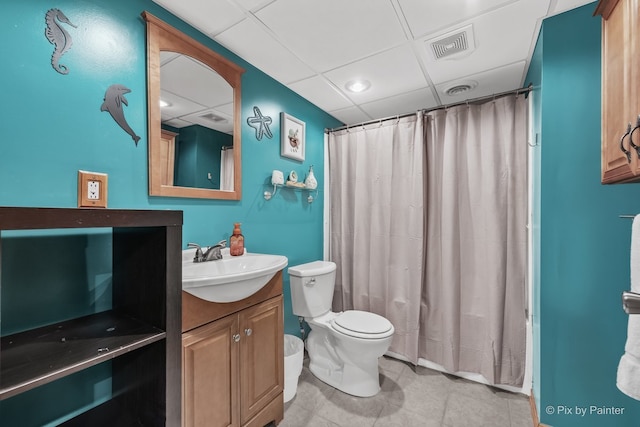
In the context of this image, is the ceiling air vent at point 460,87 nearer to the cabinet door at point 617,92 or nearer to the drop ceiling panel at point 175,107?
the cabinet door at point 617,92

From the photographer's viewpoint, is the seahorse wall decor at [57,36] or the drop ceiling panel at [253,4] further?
the drop ceiling panel at [253,4]

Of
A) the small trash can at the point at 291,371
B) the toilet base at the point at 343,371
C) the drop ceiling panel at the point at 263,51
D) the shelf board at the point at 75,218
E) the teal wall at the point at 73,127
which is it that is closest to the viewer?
the shelf board at the point at 75,218

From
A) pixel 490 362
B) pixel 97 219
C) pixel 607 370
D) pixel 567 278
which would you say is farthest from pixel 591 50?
pixel 97 219

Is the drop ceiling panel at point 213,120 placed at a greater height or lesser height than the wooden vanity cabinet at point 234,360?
greater

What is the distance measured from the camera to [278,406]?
1.53 meters

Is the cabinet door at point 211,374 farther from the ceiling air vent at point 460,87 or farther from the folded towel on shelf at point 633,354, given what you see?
the ceiling air vent at point 460,87

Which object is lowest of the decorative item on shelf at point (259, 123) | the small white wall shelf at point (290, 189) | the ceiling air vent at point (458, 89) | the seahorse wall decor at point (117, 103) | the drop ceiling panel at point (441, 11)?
the small white wall shelf at point (290, 189)

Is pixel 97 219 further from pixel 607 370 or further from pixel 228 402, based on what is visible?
pixel 607 370

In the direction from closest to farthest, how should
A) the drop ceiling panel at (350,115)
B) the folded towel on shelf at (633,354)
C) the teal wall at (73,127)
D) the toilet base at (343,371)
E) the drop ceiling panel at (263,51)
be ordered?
the folded towel on shelf at (633,354) → the teal wall at (73,127) → the drop ceiling panel at (263,51) → the toilet base at (343,371) → the drop ceiling panel at (350,115)

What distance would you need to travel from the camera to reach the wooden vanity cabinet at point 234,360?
108 cm

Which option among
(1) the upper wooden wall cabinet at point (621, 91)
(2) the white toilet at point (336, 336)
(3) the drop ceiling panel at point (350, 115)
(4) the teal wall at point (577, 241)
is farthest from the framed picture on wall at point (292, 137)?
(1) the upper wooden wall cabinet at point (621, 91)

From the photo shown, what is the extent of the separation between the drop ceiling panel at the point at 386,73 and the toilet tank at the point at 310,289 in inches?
57.1

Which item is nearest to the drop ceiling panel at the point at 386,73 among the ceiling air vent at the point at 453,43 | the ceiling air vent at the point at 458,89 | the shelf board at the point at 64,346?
the ceiling air vent at the point at 453,43

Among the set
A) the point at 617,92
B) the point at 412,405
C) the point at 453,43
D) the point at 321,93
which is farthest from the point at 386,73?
the point at 412,405
